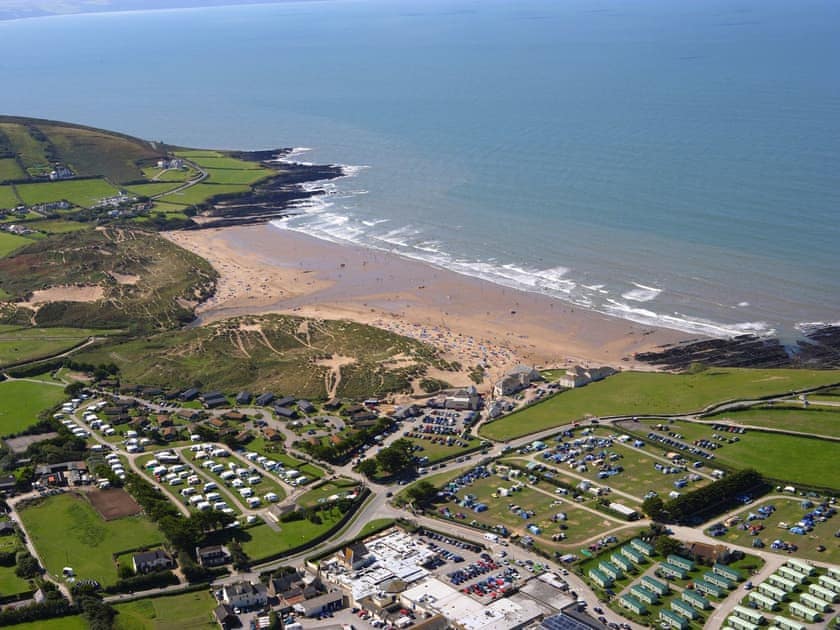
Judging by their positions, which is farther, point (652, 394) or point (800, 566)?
point (652, 394)

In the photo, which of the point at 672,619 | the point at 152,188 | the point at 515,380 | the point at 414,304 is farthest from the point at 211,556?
the point at 152,188

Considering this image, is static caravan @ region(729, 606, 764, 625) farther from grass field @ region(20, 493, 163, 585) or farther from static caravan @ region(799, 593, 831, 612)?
grass field @ region(20, 493, 163, 585)

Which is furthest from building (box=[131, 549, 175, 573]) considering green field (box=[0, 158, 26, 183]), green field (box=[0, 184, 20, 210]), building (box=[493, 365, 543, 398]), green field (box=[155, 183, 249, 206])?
green field (box=[0, 158, 26, 183])

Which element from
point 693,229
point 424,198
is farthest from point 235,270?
point 693,229

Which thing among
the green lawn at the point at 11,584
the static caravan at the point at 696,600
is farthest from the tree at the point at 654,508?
the green lawn at the point at 11,584

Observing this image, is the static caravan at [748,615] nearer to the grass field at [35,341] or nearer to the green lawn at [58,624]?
the green lawn at [58,624]

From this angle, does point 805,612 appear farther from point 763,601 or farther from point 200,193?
point 200,193
